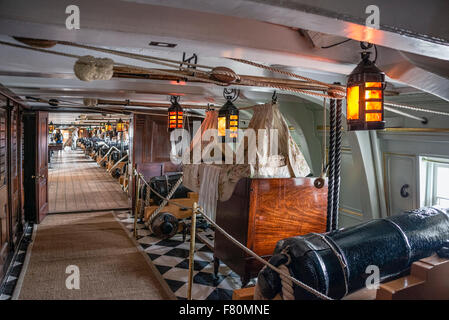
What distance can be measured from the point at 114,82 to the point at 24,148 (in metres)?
3.46

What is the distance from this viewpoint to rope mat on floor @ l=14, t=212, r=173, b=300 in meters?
4.21

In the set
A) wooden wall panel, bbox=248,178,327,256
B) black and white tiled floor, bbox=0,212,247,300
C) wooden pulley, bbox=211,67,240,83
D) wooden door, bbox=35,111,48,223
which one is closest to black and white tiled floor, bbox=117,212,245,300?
black and white tiled floor, bbox=0,212,247,300

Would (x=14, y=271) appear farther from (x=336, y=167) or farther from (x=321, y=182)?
(x=336, y=167)

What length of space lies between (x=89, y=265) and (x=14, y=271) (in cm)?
95

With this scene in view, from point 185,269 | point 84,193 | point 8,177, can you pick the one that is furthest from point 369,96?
point 84,193

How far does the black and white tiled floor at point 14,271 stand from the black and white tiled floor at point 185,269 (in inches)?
69.8

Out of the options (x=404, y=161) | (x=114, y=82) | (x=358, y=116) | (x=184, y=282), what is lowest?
(x=184, y=282)

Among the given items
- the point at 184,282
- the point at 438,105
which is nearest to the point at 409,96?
the point at 438,105

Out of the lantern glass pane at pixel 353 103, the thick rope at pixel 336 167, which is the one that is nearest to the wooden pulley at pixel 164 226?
the thick rope at pixel 336 167

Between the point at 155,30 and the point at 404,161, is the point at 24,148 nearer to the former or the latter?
the point at 155,30

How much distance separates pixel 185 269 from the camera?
5090mm

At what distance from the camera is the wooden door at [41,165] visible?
24.1 feet

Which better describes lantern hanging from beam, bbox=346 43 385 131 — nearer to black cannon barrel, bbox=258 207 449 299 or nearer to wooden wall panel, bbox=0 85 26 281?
black cannon barrel, bbox=258 207 449 299

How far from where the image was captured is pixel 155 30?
96.6 inches
